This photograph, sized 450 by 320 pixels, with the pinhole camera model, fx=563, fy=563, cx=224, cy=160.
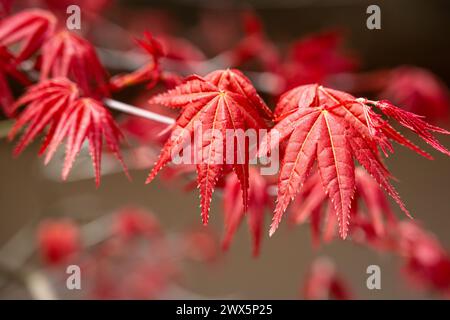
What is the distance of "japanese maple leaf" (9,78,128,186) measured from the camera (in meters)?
0.86

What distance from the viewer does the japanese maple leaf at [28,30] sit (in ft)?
3.41

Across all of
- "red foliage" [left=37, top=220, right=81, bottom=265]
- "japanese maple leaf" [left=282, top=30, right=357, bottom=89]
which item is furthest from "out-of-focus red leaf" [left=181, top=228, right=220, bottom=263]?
"japanese maple leaf" [left=282, top=30, right=357, bottom=89]

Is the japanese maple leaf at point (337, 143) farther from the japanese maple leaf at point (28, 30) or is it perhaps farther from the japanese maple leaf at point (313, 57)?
the japanese maple leaf at point (313, 57)

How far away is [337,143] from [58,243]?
154cm

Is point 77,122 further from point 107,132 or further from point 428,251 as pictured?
point 428,251

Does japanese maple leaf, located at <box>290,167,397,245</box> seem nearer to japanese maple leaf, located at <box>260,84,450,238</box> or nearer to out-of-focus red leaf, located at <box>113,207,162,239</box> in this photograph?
japanese maple leaf, located at <box>260,84,450,238</box>

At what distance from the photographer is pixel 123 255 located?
2180 millimetres

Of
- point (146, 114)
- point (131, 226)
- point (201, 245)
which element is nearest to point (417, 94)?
point (201, 245)

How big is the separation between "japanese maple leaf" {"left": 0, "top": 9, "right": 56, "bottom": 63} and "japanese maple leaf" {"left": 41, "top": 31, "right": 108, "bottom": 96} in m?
0.02

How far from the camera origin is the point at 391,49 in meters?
4.43

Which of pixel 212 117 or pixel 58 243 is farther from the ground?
pixel 212 117

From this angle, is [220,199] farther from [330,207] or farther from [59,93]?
[59,93]

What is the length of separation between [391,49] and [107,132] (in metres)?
3.94
